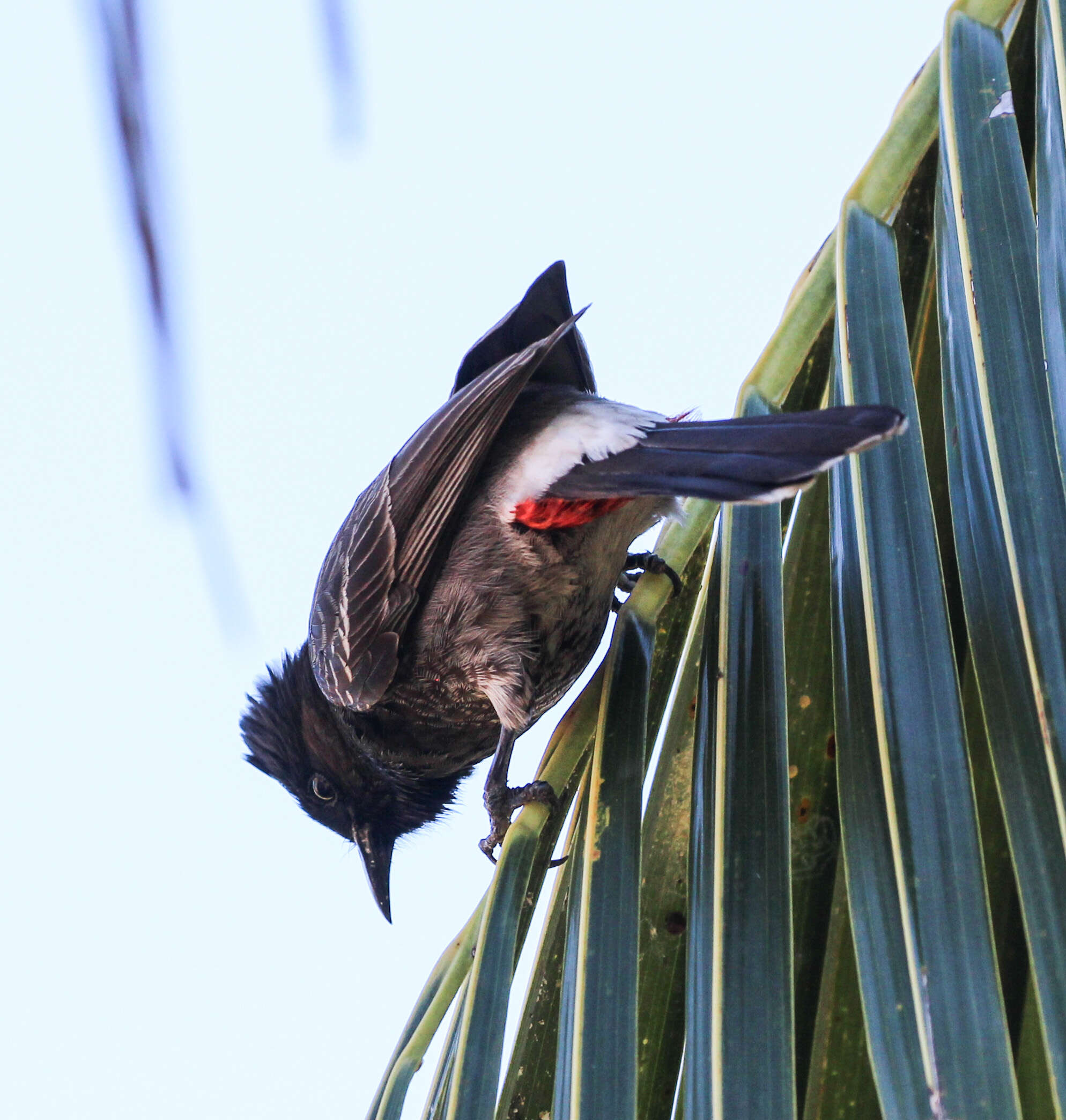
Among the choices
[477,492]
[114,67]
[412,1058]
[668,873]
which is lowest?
[412,1058]

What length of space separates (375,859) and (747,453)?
2.42 metres

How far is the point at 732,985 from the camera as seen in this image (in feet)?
3.91

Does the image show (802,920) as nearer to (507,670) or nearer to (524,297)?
(507,670)

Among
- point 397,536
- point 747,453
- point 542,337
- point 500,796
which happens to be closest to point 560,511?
point 397,536

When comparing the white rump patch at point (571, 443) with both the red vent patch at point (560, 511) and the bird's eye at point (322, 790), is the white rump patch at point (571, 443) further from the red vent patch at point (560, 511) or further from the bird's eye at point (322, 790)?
the bird's eye at point (322, 790)

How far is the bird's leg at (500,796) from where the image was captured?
236cm

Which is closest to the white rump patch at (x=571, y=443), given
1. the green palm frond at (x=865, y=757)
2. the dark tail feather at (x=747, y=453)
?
the dark tail feather at (x=747, y=453)

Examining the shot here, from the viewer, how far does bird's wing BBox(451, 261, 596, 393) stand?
3.08 metres

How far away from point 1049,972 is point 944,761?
0.23m

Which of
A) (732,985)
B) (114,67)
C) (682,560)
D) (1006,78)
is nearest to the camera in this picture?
(114,67)

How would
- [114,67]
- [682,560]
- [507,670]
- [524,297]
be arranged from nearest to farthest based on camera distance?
[114,67], [682,560], [507,670], [524,297]

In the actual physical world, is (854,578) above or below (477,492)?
below

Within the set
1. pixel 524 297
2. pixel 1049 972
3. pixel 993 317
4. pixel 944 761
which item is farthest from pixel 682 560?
pixel 524 297

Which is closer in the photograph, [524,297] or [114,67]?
[114,67]
